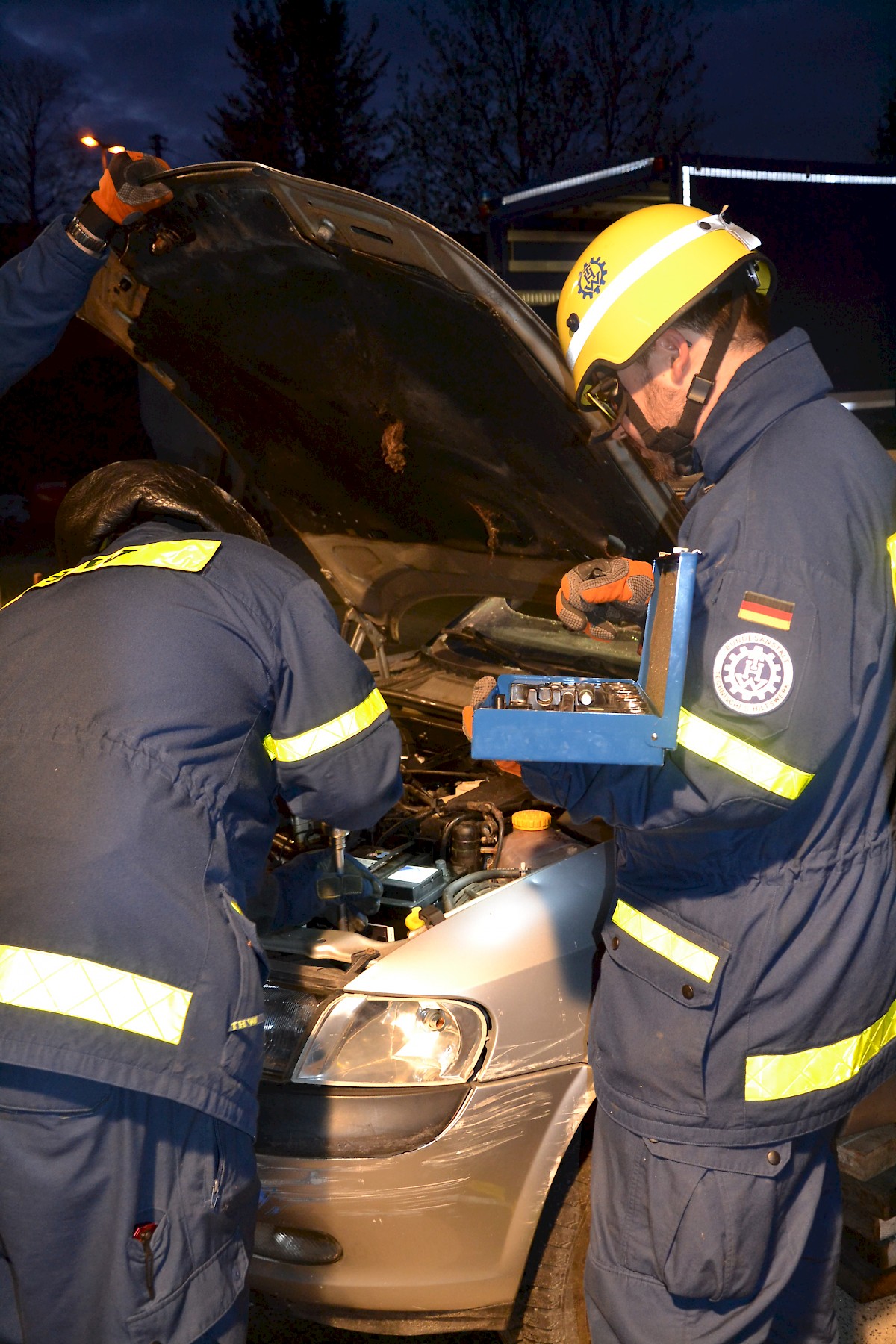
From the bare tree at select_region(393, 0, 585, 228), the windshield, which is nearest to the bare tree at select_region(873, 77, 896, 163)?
the bare tree at select_region(393, 0, 585, 228)

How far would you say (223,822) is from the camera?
158 cm

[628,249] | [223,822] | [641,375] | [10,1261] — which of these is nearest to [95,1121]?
[10,1261]

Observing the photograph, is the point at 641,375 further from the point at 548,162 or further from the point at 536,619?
the point at 548,162

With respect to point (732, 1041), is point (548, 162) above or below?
above

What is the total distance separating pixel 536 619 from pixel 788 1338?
6.75ft

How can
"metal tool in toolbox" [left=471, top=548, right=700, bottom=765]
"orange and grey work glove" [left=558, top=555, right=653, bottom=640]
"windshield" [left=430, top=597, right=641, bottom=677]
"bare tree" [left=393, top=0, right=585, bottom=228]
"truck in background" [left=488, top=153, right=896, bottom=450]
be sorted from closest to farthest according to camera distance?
1. "metal tool in toolbox" [left=471, top=548, right=700, bottom=765]
2. "orange and grey work glove" [left=558, top=555, right=653, bottom=640]
3. "windshield" [left=430, top=597, right=641, bottom=677]
4. "truck in background" [left=488, top=153, right=896, bottom=450]
5. "bare tree" [left=393, top=0, right=585, bottom=228]

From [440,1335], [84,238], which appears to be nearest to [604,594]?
[84,238]

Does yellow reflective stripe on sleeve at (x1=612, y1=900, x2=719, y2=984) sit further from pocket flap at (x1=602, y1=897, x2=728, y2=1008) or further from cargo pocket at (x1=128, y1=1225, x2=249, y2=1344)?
cargo pocket at (x1=128, y1=1225, x2=249, y2=1344)

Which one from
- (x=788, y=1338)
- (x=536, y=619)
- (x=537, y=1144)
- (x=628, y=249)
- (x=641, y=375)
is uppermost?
(x=628, y=249)

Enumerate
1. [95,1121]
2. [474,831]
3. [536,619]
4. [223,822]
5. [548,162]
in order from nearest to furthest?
[95,1121], [223,822], [474,831], [536,619], [548,162]

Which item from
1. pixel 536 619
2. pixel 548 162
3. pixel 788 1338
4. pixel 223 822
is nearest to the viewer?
pixel 223 822

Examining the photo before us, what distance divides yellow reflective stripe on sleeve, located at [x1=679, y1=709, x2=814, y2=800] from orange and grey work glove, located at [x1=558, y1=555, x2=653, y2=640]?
0.47 meters

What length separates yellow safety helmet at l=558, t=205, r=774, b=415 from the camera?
1.58m

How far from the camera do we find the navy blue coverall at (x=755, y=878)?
1362 millimetres
